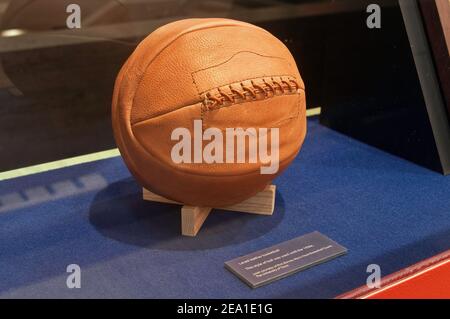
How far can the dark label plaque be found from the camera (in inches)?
51.8

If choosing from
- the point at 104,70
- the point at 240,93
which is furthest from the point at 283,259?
the point at 104,70

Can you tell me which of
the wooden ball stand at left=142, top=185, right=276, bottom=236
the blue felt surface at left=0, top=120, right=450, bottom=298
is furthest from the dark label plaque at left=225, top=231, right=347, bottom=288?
the wooden ball stand at left=142, top=185, right=276, bottom=236

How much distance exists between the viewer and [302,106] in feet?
4.89

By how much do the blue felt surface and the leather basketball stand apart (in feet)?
0.50

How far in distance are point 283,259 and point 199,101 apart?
429mm

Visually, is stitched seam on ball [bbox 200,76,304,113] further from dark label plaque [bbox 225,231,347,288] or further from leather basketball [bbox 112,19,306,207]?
dark label plaque [bbox 225,231,347,288]

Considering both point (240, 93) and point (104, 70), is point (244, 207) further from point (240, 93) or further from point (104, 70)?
point (104, 70)

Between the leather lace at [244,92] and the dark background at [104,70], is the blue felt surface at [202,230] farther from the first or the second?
the leather lace at [244,92]

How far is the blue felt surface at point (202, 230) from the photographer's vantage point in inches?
51.2

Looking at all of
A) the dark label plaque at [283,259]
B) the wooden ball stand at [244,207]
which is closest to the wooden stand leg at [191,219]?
the wooden ball stand at [244,207]

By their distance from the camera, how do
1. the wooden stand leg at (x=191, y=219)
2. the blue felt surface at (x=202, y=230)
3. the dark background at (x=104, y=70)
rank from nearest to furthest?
the blue felt surface at (x=202, y=230)
the wooden stand leg at (x=191, y=219)
the dark background at (x=104, y=70)

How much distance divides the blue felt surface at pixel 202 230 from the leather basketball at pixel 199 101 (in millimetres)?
153
